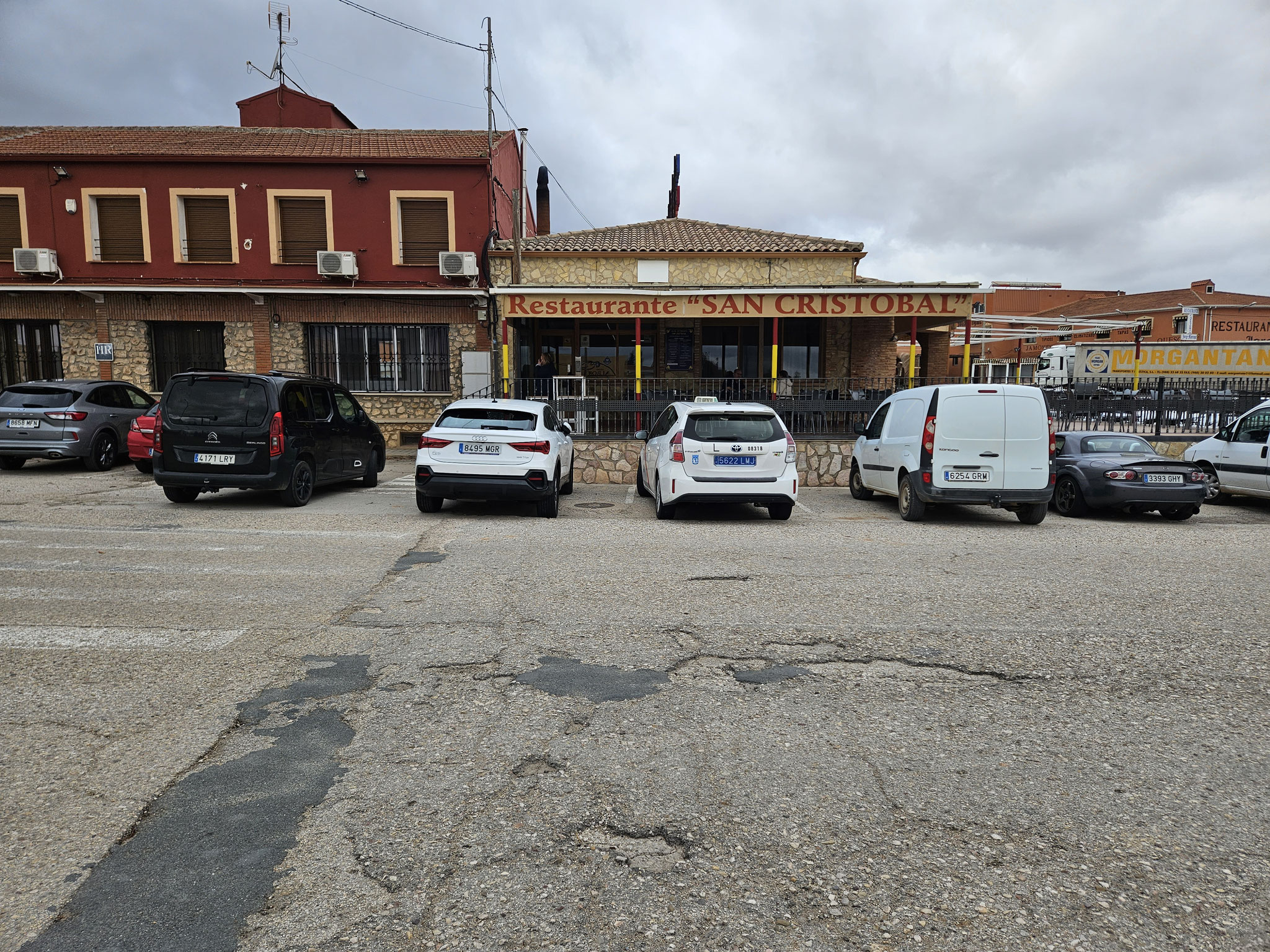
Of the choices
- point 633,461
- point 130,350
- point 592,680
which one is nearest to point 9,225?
point 130,350

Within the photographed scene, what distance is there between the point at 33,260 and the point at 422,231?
9.72 meters

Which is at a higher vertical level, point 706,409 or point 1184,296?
point 1184,296

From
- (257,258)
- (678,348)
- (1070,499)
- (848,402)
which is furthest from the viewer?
(678,348)

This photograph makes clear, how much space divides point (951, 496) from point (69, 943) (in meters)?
9.54

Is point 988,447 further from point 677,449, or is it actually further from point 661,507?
point 661,507

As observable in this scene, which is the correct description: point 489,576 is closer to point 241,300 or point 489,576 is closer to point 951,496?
point 951,496

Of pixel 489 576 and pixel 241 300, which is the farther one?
pixel 241 300

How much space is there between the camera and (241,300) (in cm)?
2056

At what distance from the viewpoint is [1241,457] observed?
11766 millimetres

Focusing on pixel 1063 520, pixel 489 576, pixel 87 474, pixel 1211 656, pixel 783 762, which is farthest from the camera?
pixel 87 474

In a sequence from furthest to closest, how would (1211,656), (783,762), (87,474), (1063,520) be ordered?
(87,474)
(1063,520)
(1211,656)
(783,762)

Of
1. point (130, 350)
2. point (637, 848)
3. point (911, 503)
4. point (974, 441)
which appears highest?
point (130, 350)

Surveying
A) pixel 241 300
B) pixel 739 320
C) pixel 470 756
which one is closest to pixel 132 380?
pixel 241 300

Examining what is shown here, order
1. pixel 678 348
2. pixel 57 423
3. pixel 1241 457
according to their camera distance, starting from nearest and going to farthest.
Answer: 1. pixel 1241 457
2. pixel 57 423
3. pixel 678 348
